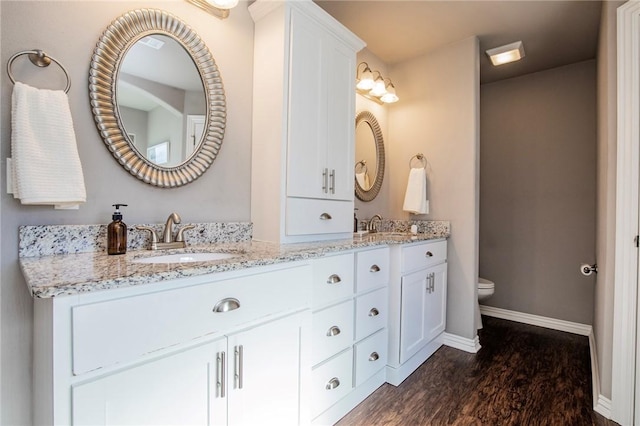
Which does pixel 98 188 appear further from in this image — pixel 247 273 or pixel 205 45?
pixel 205 45

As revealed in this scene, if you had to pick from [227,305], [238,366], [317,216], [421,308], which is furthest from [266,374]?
[421,308]

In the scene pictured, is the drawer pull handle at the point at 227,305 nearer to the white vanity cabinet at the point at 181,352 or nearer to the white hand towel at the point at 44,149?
the white vanity cabinet at the point at 181,352

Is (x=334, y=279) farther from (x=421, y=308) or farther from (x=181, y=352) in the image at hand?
(x=421, y=308)

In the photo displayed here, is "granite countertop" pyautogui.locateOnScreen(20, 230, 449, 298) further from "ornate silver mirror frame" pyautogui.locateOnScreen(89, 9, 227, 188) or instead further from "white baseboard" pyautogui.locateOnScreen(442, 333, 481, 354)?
"white baseboard" pyautogui.locateOnScreen(442, 333, 481, 354)

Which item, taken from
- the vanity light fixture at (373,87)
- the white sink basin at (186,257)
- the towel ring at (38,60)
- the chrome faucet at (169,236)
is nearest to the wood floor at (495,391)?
the white sink basin at (186,257)

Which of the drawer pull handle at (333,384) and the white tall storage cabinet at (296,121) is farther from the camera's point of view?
the white tall storage cabinet at (296,121)

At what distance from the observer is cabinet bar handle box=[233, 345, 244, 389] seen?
3.40ft

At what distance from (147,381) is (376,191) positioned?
2.29 meters

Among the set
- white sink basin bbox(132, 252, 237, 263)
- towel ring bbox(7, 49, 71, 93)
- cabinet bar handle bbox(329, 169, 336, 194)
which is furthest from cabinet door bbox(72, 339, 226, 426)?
cabinet bar handle bbox(329, 169, 336, 194)

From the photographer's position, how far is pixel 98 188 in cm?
128

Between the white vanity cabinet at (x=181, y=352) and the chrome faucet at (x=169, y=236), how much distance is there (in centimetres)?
47

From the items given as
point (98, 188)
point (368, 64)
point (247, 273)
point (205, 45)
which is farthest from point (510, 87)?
point (98, 188)

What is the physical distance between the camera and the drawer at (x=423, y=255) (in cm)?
201

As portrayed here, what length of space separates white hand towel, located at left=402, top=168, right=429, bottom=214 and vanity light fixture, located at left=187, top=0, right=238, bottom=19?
1821 mm
